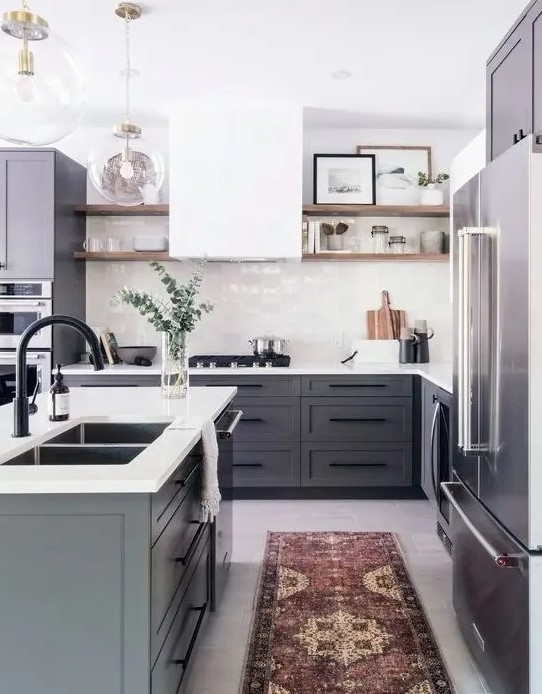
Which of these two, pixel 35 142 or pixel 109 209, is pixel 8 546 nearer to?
pixel 35 142

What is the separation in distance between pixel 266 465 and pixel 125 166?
2.28m

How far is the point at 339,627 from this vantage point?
2.35m

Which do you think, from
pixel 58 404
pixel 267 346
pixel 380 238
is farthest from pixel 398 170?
pixel 58 404

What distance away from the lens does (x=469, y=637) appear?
213cm

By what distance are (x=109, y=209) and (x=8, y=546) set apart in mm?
3476

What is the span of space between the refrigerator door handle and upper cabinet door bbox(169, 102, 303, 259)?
2.22 metres

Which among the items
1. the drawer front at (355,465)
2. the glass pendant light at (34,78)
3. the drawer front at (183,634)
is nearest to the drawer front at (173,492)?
the drawer front at (183,634)

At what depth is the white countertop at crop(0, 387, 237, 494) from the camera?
1270 mm

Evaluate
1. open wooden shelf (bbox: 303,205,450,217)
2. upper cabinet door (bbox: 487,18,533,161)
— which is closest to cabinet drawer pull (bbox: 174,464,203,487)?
upper cabinet door (bbox: 487,18,533,161)

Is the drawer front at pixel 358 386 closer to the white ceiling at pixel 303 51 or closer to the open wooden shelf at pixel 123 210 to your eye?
the open wooden shelf at pixel 123 210

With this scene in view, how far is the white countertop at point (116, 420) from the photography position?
4.17ft

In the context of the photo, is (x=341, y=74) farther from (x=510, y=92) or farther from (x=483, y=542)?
(x=483, y=542)

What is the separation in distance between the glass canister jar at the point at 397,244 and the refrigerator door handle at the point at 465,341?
2472 millimetres

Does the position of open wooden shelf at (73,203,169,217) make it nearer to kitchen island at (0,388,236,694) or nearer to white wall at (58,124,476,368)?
white wall at (58,124,476,368)
